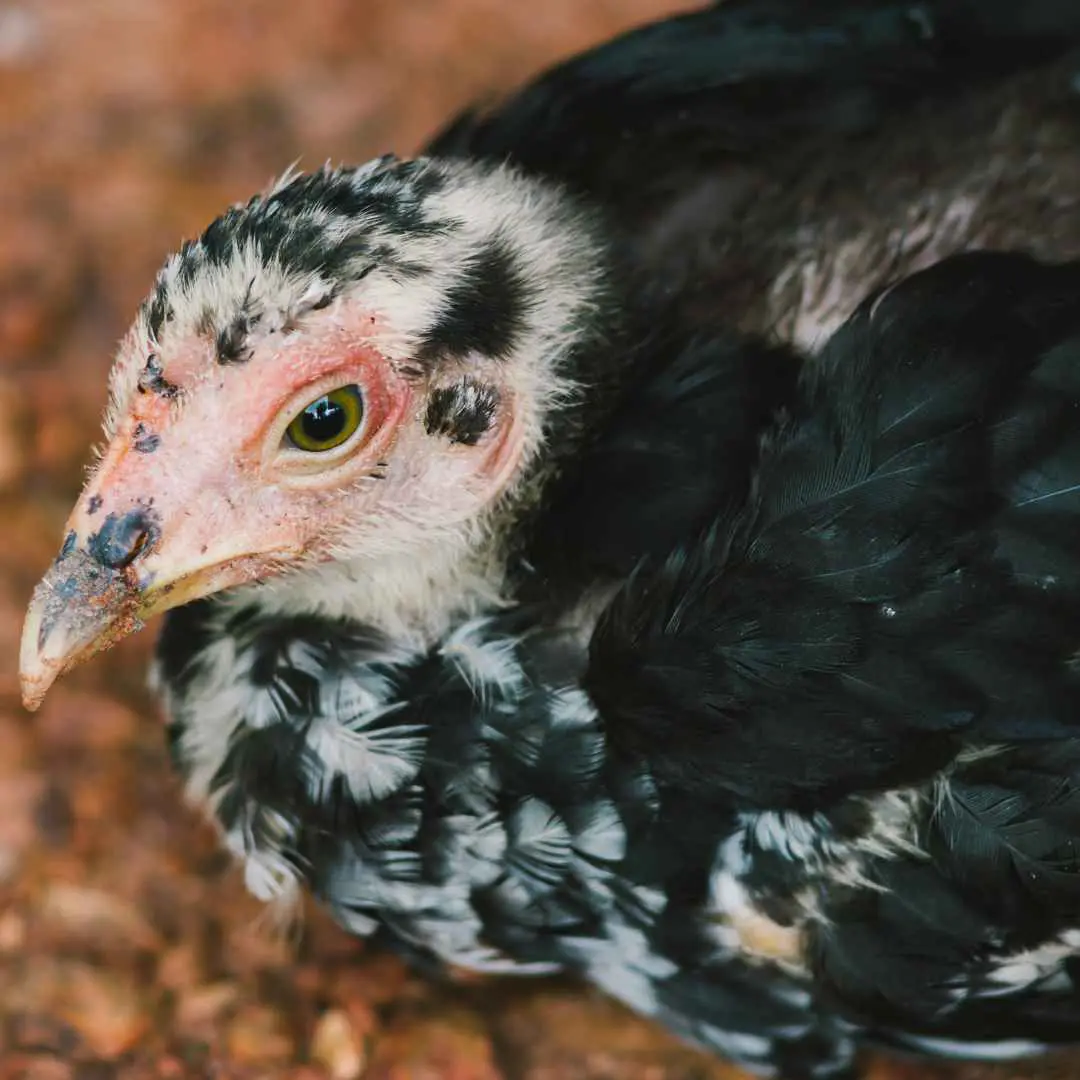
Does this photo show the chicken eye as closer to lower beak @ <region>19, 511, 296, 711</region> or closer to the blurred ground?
lower beak @ <region>19, 511, 296, 711</region>

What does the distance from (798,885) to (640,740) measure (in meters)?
0.24

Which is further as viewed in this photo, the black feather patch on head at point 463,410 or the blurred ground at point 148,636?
the blurred ground at point 148,636

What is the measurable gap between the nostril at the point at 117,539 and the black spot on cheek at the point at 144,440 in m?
0.06

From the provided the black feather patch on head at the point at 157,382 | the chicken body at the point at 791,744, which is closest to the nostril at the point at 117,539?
the black feather patch on head at the point at 157,382

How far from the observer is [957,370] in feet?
5.04

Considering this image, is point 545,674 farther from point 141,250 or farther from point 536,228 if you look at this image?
point 141,250

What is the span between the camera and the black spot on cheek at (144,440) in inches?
59.5

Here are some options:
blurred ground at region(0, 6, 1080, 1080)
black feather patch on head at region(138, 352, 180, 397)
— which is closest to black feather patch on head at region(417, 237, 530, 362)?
black feather patch on head at region(138, 352, 180, 397)

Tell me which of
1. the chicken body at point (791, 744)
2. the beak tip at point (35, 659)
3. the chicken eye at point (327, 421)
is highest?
the chicken eye at point (327, 421)

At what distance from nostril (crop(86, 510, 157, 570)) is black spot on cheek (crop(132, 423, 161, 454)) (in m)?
0.06

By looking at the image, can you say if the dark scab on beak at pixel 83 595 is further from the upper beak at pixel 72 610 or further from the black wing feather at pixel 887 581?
the black wing feather at pixel 887 581

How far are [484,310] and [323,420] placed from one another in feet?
0.69

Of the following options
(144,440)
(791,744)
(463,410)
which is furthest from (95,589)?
(791,744)

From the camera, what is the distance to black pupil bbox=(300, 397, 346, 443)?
1.53 metres
